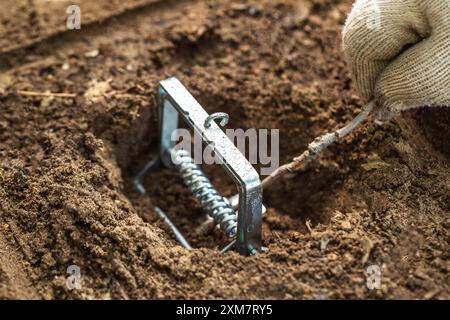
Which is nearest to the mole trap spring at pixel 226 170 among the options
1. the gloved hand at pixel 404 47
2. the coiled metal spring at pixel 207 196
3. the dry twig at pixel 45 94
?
the coiled metal spring at pixel 207 196

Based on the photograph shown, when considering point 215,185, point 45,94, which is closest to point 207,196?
point 215,185

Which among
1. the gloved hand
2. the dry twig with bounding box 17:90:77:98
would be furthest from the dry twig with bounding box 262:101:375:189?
the dry twig with bounding box 17:90:77:98

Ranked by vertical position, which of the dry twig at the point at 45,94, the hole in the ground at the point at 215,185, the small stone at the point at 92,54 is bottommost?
the hole in the ground at the point at 215,185

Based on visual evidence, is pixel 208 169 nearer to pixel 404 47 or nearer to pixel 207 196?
pixel 207 196

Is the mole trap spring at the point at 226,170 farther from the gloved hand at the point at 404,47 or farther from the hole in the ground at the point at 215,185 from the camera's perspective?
the gloved hand at the point at 404,47

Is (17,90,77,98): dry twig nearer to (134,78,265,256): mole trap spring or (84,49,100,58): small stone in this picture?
(84,49,100,58): small stone

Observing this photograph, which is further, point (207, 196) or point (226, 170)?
point (207, 196)
